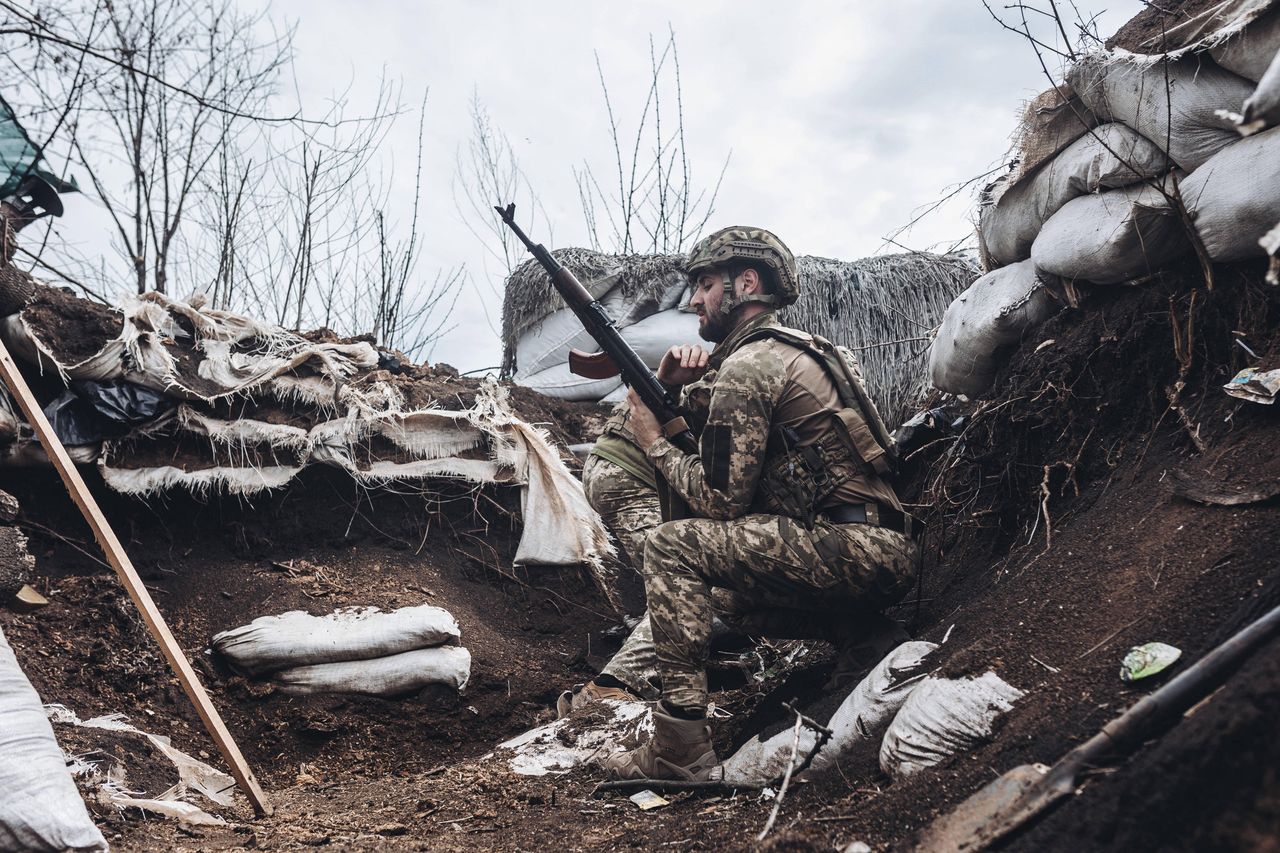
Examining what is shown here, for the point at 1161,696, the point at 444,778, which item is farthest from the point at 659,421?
the point at 1161,696

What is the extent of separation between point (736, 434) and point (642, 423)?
490mm

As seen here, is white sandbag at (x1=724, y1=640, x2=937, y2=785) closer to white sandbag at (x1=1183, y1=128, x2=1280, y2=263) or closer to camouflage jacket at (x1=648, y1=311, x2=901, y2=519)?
camouflage jacket at (x1=648, y1=311, x2=901, y2=519)

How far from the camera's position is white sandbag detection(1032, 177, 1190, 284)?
102 inches

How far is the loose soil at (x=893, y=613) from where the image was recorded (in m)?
1.63

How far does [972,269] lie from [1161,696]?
4.92m

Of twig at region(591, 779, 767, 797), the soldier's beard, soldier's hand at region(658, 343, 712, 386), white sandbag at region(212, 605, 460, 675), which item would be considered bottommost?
twig at region(591, 779, 767, 797)

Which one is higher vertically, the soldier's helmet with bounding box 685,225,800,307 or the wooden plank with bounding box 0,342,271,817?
the soldier's helmet with bounding box 685,225,800,307

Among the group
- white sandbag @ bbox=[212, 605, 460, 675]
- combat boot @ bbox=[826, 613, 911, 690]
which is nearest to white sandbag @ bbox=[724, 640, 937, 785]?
combat boot @ bbox=[826, 613, 911, 690]

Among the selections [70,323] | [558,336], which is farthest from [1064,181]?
[70,323]

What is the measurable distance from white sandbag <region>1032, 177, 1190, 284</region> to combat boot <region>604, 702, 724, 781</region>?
182 cm

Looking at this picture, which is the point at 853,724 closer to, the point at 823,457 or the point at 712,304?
the point at 823,457

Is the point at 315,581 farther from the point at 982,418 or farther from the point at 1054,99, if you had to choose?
the point at 1054,99

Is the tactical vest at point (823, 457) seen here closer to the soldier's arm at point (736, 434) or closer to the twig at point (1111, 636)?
the soldier's arm at point (736, 434)

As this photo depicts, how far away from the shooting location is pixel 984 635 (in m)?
2.19
